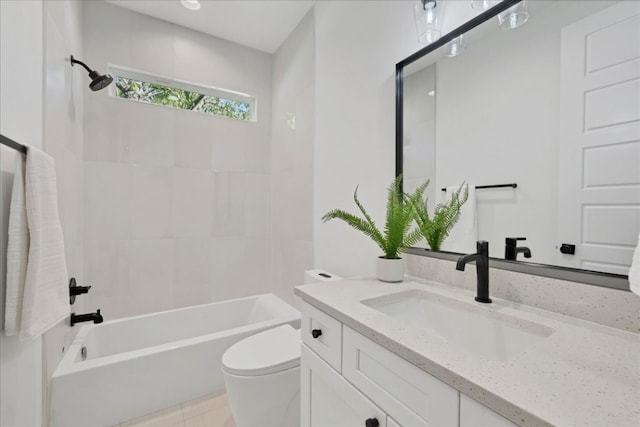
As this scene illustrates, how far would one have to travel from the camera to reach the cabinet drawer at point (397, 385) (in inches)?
22.1

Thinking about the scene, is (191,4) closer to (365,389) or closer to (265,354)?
(265,354)

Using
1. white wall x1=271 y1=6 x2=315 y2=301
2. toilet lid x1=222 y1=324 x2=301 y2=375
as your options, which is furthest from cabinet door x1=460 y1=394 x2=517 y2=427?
white wall x1=271 y1=6 x2=315 y2=301

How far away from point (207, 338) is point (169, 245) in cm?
98

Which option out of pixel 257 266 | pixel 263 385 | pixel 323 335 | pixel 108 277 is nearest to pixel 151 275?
pixel 108 277

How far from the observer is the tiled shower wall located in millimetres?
2129

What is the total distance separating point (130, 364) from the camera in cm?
156

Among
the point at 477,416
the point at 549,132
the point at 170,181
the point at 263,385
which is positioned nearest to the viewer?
the point at 477,416

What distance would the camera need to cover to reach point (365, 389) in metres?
0.75

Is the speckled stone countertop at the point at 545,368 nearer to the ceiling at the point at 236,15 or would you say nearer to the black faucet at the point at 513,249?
the black faucet at the point at 513,249

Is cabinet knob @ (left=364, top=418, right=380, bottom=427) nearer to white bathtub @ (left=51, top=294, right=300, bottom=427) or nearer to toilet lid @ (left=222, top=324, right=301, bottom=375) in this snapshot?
toilet lid @ (left=222, top=324, right=301, bottom=375)

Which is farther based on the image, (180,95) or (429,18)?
(180,95)

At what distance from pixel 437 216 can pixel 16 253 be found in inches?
60.0

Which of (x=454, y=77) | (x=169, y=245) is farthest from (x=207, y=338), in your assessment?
(x=454, y=77)

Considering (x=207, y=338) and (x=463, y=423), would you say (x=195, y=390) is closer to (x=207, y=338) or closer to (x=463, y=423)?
(x=207, y=338)
